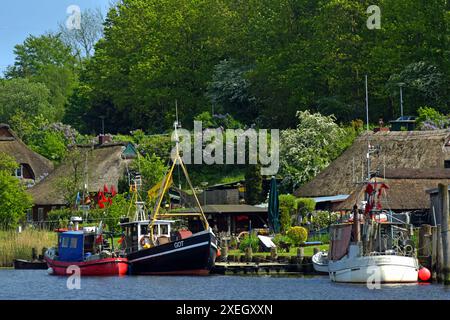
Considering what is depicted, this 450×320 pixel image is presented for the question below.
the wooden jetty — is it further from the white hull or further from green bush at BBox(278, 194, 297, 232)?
green bush at BBox(278, 194, 297, 232)

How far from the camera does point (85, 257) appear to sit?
7012cm

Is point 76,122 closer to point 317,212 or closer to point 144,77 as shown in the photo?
point 144,77

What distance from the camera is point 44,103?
487ft

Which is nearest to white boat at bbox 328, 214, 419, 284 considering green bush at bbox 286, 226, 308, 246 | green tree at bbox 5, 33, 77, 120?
green bush at bbox 286, 226, 308, 246

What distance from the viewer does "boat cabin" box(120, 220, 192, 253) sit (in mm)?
68625

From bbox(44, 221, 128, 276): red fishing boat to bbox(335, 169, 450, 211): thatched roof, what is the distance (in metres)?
13.6

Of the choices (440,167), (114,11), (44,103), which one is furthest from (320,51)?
(44,103)

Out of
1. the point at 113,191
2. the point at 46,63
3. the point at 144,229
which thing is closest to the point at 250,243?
the point at 144,229

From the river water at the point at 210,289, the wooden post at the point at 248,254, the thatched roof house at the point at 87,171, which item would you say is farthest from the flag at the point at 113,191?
the wooden post at the point at 248,254

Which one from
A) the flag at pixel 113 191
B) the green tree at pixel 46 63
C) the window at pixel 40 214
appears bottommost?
the window at pixel 40 214

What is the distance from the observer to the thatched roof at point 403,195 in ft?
234

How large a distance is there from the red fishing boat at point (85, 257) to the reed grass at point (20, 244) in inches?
278

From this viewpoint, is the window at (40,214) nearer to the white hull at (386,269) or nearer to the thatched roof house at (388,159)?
the thatched roof house at (388,159)

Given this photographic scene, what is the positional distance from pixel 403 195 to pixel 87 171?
111ft
